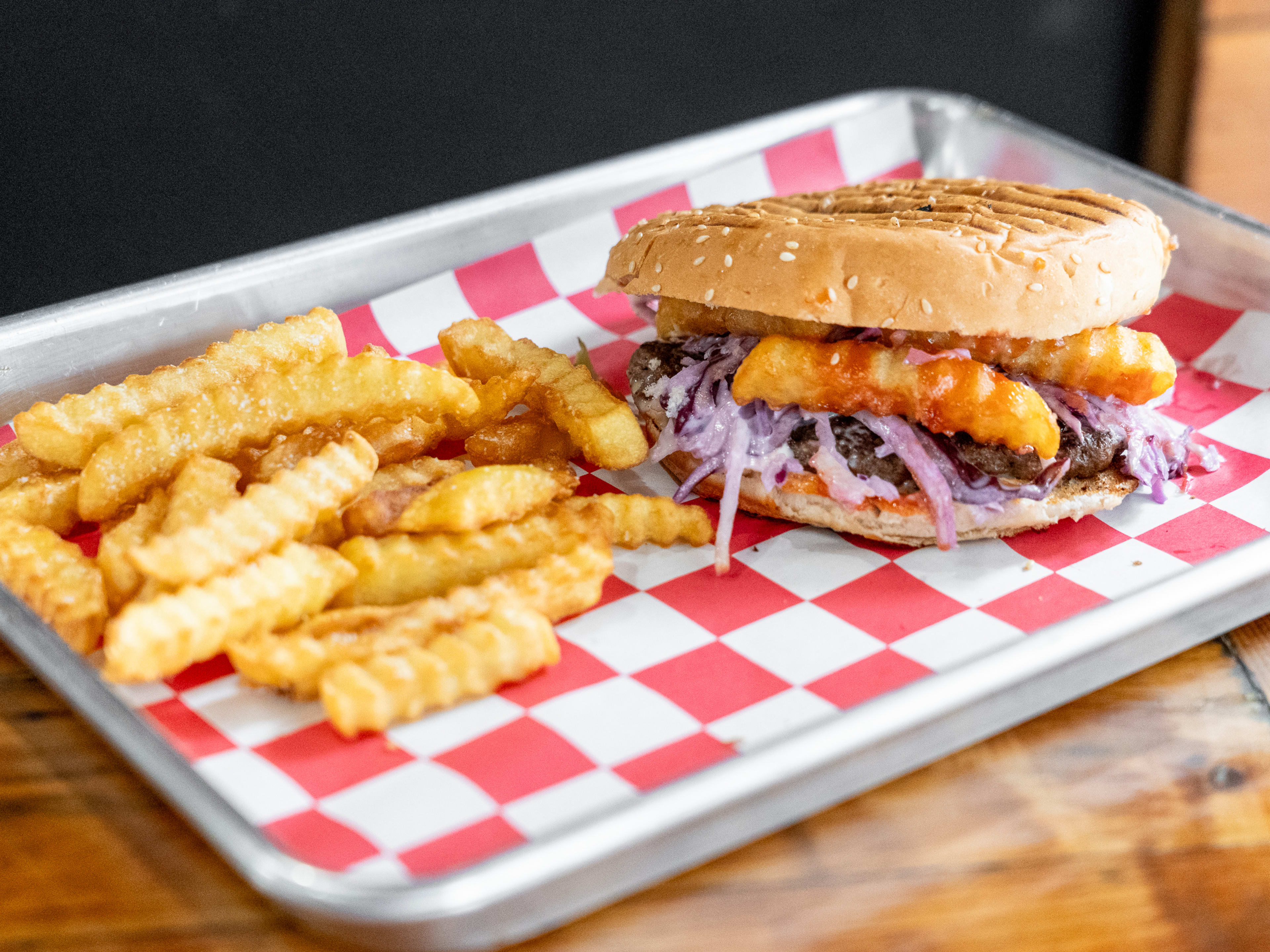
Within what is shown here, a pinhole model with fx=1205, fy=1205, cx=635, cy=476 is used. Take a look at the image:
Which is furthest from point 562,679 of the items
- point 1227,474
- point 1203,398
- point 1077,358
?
point 1203,398

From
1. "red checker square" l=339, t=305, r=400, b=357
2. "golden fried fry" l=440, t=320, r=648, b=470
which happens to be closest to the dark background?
"red checker square" l=339, t=305, r=400, b=357

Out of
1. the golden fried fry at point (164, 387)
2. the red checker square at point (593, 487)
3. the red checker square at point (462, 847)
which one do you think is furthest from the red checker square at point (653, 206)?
the red checker square at point (462, 847)

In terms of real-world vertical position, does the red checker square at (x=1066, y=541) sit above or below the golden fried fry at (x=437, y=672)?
below

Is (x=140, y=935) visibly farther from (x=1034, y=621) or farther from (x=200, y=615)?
(x=1034, y=621)

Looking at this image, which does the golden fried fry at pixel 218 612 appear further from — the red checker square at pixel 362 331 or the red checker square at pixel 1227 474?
the red checker square at pixel 1227 474

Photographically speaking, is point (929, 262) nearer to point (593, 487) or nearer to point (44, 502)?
point (593, 487)

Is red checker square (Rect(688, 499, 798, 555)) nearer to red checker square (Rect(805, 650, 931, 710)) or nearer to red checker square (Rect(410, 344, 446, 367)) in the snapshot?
red checker square (Rect(805, 650, 931, 710))
